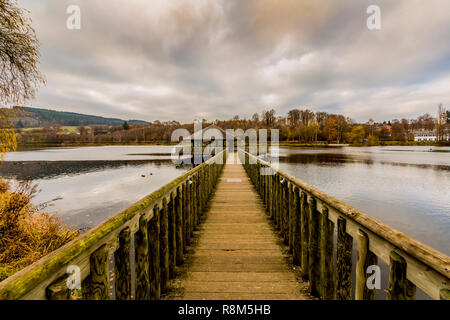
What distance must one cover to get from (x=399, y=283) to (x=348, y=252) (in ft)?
2.08

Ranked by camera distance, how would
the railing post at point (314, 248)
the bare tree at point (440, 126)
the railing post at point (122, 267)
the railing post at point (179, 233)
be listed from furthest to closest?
1. the bare tree at point (440, 126)
2. the railing post at point (179, 233)
3. the railing post at point (314, 248)
4. the railing post at point (122, 267)

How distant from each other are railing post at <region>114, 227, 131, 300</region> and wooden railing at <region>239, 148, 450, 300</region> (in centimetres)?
177

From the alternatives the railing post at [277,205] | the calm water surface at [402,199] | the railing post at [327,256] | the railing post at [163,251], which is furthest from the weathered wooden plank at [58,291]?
the calm water surface at [402,199]

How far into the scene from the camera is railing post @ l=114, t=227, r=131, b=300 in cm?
173

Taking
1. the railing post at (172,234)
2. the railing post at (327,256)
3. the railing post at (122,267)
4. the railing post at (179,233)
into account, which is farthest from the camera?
the railing post at (179,233)

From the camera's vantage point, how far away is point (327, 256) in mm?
2240

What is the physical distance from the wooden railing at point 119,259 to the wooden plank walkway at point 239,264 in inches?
15.6

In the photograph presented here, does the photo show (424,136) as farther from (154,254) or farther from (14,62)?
(14,62)

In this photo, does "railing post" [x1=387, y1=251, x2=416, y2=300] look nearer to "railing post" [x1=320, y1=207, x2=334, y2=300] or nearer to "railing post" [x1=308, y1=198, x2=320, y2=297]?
"railing post" [x1=320, y1=207, x2=334, y2=300]

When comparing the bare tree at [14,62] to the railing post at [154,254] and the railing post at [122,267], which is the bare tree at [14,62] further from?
the railing post at [122,267]

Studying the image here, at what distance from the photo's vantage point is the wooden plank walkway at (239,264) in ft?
8.44

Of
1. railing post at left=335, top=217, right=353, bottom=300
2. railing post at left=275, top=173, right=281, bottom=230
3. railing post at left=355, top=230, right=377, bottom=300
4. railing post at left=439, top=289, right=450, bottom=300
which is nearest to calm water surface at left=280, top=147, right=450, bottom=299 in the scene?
railing post at left=275, top=173, right=281, bottom=230
